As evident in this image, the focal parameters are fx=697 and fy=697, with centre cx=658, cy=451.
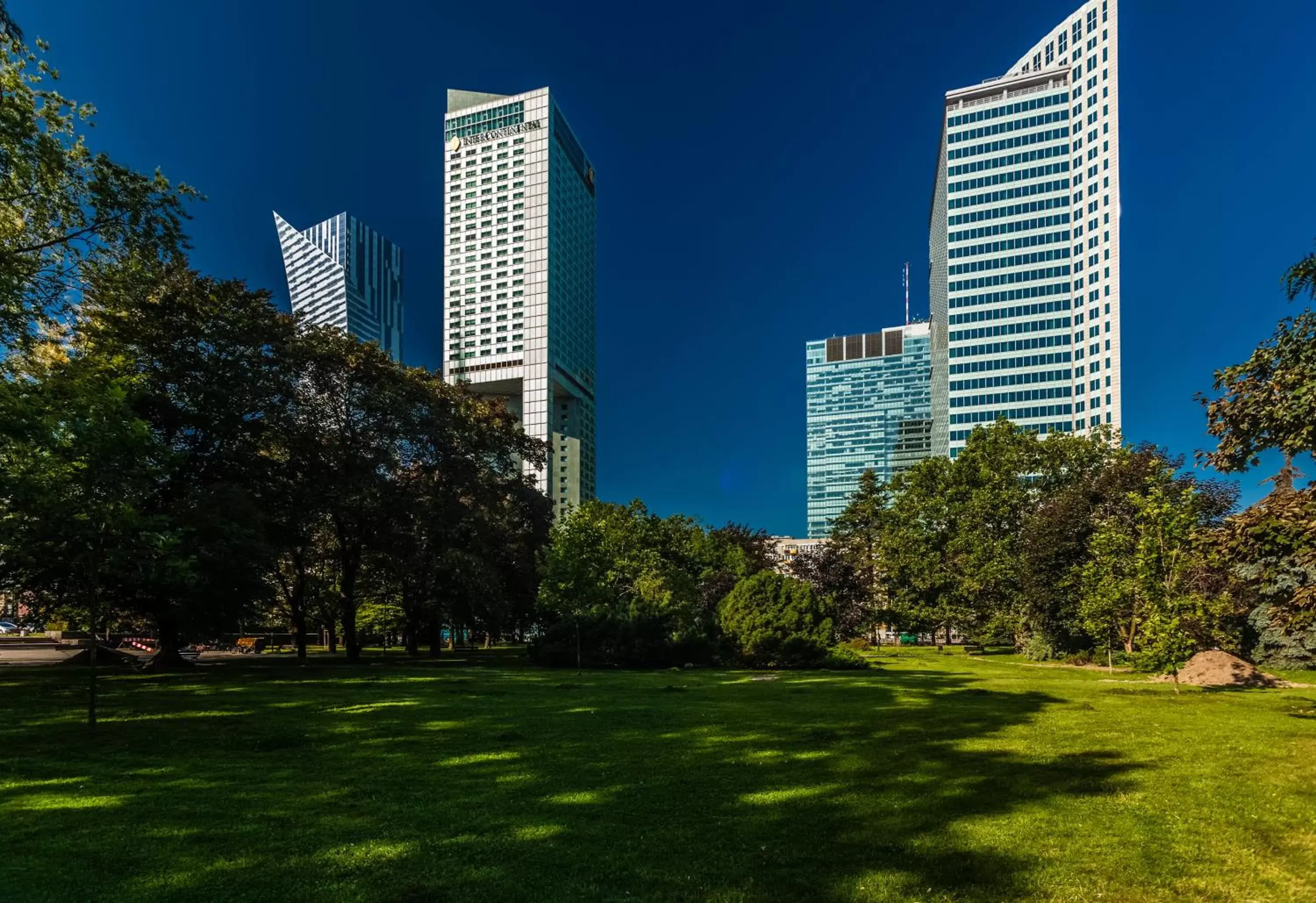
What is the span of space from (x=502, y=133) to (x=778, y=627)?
167790 millimetres

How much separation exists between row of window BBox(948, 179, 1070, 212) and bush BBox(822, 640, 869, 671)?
129 meters

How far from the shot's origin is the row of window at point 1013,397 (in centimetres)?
12338

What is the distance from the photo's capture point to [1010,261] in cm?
13200

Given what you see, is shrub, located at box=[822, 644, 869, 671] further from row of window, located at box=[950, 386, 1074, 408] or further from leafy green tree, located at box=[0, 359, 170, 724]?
row of window, located at box=[950, 386, 1074, 408]

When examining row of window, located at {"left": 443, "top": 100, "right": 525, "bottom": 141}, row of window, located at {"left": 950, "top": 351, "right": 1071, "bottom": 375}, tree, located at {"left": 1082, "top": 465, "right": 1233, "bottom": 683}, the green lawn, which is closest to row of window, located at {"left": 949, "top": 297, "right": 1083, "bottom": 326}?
row of window, located at {"left": 950, "top": 351, "right": 1071, "bottom": 375}

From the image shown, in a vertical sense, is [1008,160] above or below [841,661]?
above

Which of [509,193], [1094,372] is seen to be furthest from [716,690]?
[509,193]

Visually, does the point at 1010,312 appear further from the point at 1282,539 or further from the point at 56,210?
the point at 56,210

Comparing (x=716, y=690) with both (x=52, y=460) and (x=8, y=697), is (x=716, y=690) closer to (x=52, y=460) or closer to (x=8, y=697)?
(x=52, y=460)

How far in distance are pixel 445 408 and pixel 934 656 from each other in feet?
108

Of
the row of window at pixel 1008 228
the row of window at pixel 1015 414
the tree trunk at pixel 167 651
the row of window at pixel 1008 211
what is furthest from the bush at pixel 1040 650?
the row of window at pixel 1008 211

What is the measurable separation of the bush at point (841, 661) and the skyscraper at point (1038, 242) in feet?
333

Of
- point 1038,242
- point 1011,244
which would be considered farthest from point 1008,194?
point 1038,242

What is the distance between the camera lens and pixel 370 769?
10.0 meters
